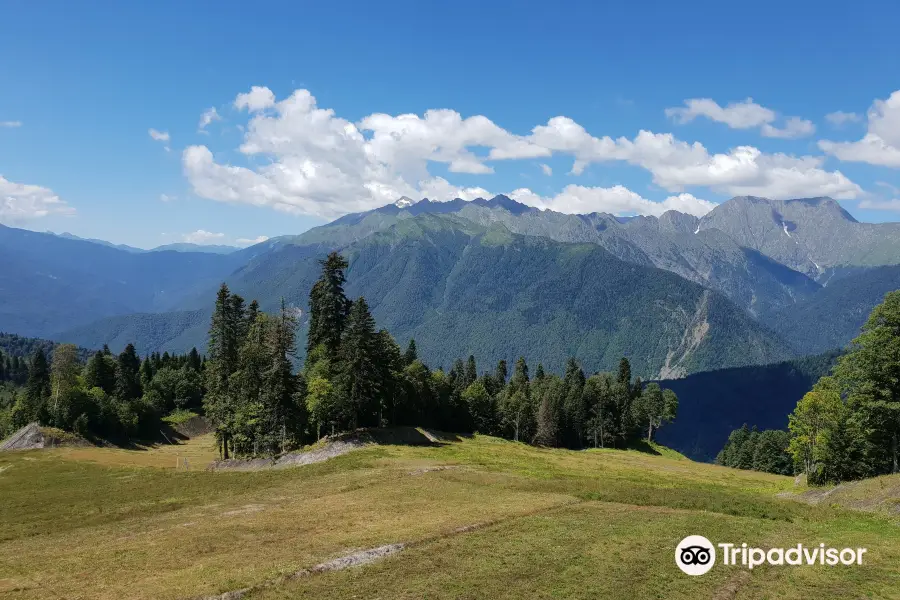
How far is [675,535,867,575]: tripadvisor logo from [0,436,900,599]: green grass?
0.68 m

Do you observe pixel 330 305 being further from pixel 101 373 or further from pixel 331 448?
pixel 101 373

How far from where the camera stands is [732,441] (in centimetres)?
15688

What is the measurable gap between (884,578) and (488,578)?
1694 cm

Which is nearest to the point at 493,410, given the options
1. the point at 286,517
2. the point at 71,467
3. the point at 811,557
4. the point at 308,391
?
the point at 308,391

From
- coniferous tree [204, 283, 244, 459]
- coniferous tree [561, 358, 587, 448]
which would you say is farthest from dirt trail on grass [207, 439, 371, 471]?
coniferous tree [561, 358, 587, 448]

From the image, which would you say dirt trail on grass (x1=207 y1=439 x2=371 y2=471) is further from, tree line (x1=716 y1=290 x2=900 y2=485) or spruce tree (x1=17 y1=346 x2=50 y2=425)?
tree line (x1=716 y1=290 x2=900 y2=485)

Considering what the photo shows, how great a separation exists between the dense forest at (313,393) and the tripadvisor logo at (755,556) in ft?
171

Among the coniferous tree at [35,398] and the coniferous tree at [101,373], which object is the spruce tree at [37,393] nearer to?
the coniferous tree at [35,398]

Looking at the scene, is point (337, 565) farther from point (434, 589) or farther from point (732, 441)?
point (732, 441)

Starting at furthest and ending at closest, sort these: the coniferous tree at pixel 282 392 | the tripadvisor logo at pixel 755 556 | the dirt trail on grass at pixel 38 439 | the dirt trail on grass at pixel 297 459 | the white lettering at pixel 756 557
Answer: the dirt trail on grass at pixel 38 439 < the coniferous tree at pixel 282 392 < the dirt trail on grass at pixel 297 459 < the white lettering at pixel 756 557 < the tripadvisor logo at pixel 755 556

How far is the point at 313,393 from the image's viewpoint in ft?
242

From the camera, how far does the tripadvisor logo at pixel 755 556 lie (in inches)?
1028

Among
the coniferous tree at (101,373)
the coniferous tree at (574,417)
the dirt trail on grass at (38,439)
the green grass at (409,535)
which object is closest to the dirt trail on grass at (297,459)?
the green grass at (409,535)

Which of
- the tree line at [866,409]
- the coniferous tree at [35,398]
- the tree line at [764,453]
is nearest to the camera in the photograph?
the tree line at [866,409]
